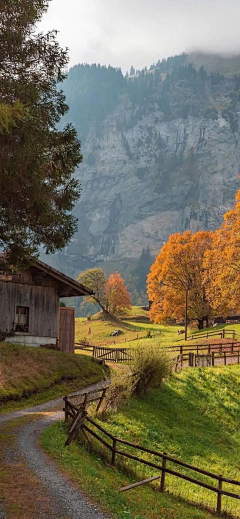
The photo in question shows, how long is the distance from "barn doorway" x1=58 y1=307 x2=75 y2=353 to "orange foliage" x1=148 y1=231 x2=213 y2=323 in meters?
27.1

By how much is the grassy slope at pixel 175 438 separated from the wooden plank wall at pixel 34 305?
311 inches

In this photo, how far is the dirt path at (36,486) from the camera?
798cm

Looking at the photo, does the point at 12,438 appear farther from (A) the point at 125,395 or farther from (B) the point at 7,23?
(B) the point at 7,23

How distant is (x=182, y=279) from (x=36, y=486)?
4717 cm

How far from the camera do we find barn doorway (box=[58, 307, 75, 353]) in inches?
1103

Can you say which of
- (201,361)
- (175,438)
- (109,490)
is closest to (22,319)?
(175,438)

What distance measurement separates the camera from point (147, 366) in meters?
20.7

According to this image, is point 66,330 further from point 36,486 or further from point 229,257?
point 36,486

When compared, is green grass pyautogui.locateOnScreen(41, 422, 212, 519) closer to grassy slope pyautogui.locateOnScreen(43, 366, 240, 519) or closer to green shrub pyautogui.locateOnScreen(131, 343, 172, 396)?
grassy slope pyautogui.locateOnScreen(43, 366, 240, 519)

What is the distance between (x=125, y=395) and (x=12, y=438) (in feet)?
23.7

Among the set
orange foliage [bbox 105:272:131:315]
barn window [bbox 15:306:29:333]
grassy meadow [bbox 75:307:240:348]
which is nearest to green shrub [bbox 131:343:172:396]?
barn window [bbox 15:306:29:333]

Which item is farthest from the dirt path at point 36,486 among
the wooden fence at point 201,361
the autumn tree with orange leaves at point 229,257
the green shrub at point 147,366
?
the autumn tree with orange leaves at point 229,257

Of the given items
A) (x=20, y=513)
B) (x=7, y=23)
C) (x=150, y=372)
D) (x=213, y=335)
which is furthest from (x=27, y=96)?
(x=213, y=335)

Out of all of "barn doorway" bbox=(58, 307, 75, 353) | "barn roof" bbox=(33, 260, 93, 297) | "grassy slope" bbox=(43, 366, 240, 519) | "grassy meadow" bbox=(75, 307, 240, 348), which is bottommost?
"grassy slope" bbox=(43, 366, 240, 519)
